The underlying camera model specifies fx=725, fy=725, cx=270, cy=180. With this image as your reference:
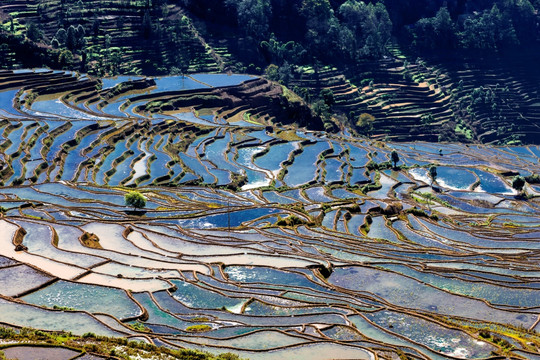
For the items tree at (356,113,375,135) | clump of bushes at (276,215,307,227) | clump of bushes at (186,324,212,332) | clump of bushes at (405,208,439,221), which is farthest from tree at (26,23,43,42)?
clump of bushes at (186,324,212,332)

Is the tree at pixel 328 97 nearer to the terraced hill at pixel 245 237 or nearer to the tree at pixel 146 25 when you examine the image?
the terraced hill at pixel 245 237

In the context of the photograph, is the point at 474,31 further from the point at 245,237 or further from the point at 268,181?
the point at 245,237

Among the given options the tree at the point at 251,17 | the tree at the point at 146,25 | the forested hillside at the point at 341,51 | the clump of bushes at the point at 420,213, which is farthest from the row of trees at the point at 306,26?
the clump of bushes at the point at 420,213

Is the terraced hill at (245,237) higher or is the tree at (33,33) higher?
the tree at (33,33)

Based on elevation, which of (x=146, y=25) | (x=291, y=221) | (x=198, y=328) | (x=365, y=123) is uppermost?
(x=146, y=25)

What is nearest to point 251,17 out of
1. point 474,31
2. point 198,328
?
point 474,31
